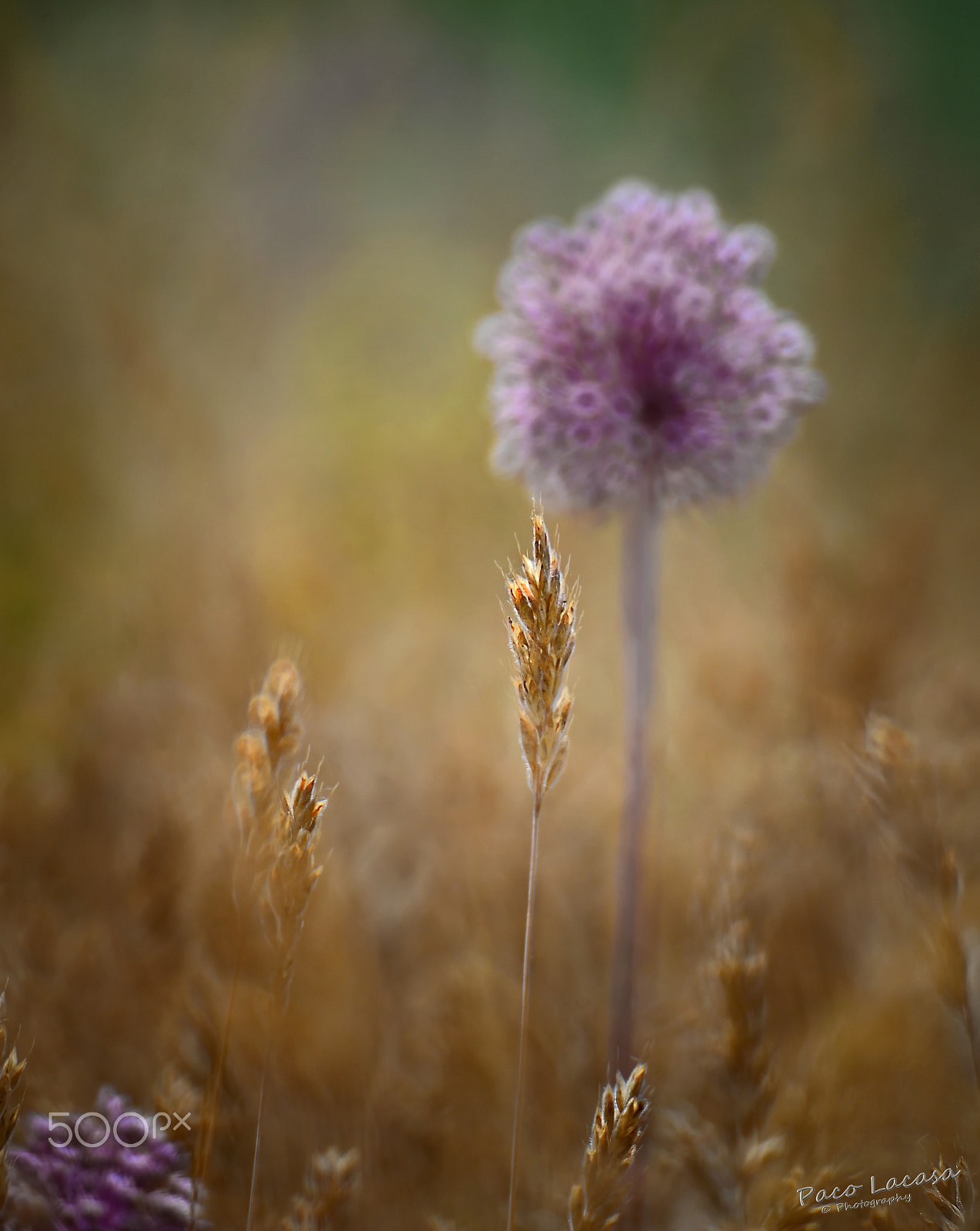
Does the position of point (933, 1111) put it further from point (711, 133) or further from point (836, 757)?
point (711, 133)

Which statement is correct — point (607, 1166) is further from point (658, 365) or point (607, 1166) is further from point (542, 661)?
point (658, 365)

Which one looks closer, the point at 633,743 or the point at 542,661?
the point at 542,661

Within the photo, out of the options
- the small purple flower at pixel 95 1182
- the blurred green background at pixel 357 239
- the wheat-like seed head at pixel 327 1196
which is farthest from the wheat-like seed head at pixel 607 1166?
the blurred green background at pixel 357 239

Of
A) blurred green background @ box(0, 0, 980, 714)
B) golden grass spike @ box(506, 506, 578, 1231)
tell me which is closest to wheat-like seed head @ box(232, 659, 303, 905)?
golden grass spike @ box(506, 506, 578, 1231)

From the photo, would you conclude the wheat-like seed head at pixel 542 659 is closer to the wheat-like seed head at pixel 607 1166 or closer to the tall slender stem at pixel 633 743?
the wheat-like seed head at pixel 607 1166

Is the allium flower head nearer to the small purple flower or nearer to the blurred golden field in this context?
the blurred golden field

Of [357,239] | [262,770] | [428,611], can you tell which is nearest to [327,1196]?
[262,770]
